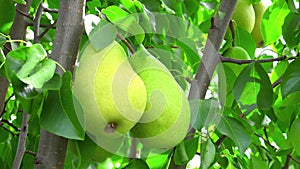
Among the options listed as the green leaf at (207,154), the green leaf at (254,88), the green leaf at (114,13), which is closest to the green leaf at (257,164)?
the green leaf at (254,88)

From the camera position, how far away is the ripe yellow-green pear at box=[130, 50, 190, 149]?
727 mm

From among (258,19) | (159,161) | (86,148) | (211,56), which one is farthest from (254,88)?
(86,148)

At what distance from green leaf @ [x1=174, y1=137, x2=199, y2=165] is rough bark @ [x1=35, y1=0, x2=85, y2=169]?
0.24 metres

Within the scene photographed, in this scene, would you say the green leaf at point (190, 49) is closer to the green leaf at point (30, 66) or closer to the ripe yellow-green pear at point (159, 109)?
the ripe yellow-green pear at point (159, 109)

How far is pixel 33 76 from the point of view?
0.58 meters

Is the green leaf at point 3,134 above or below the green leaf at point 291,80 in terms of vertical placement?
below

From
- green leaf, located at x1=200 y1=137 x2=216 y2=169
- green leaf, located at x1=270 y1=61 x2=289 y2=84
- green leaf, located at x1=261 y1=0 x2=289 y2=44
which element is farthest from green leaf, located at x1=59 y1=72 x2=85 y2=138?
green leaf, located at x1=261 y1=0 x2=289 y2=44

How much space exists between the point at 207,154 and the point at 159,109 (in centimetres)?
15

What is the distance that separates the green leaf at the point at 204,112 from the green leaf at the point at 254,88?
0.40 ft

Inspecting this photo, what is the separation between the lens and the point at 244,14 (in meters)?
1.28

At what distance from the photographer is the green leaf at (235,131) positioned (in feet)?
3.03

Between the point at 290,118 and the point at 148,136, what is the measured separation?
438 millimetres

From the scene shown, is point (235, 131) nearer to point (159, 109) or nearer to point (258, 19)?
point (159, 109)

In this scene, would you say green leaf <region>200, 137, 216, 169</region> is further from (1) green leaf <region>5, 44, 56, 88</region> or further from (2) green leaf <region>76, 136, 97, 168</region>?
(1) green leaf <region>5, 44, 56, 88</region>
